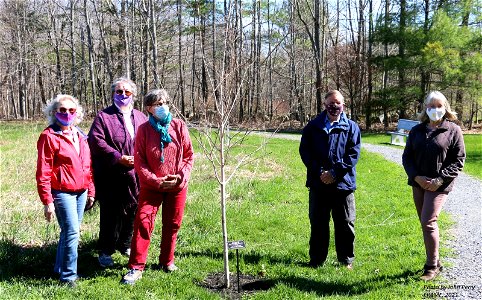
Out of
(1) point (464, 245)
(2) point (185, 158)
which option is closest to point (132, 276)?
(2) point (185, 158)

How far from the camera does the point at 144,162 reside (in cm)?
421

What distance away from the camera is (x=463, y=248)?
554cm

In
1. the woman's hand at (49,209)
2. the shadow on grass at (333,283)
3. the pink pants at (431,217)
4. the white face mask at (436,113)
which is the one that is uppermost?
the white face mask at (436,113)

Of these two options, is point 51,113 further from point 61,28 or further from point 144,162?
point 61,28

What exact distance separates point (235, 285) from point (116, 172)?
5.83 ft

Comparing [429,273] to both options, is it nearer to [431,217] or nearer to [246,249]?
[431,217]

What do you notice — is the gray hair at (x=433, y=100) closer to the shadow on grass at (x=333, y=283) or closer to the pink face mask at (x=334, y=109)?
the pink face mask at (x=334, y=109)

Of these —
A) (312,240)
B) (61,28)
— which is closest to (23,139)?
(312,240)

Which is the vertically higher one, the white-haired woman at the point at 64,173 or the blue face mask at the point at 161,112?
the blue face mask at the point at 161,112

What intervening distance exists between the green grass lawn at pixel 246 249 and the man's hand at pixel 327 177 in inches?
39.0

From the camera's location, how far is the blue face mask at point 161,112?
4.15 metres

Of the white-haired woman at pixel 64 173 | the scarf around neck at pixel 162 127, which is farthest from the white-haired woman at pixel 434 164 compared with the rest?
the white-haired woman at pixel 64 173

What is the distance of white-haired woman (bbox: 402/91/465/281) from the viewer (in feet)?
14.1

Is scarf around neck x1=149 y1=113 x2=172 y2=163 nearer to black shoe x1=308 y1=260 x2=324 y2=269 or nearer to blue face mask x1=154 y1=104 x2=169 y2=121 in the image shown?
blue face mask x1=154 y1=104 x2=169 y2=121
